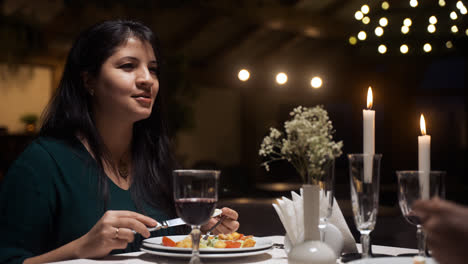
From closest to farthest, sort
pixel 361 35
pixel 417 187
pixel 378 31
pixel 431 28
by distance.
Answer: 1. pixel 417 187
2. pixel 361 35
3. pixel 431 28
4. pixel 378 31

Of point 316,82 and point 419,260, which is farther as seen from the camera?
point 316,82

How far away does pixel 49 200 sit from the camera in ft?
5.32

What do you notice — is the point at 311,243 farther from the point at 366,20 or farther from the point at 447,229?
the point at 366,20

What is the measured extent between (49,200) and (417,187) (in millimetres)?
1068

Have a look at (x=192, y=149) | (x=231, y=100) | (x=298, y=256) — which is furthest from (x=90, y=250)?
(x=231, y=100)

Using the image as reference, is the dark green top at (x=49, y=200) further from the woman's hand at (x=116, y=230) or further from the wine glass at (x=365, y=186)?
the wine glass at (x=365, y=186)

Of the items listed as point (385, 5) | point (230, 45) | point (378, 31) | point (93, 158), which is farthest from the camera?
point (230, 45)

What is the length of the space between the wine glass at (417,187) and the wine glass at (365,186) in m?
0.05

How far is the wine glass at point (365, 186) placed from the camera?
1125 mm

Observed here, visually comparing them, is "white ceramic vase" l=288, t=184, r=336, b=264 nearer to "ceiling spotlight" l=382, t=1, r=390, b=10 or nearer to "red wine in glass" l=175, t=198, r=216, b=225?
"red wine in glass" l=175, t=198, r=216, b=225

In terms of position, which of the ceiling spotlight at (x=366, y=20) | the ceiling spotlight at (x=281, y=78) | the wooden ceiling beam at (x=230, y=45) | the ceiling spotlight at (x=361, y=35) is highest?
the wooden ceiling beam at (x=230, y=45)

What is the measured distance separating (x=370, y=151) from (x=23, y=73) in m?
8.15

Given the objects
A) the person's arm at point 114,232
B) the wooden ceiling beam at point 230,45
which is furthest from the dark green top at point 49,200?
the wooden ceiling beam at point 230,45

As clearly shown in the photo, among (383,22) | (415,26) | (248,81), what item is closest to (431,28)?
(415,26)
